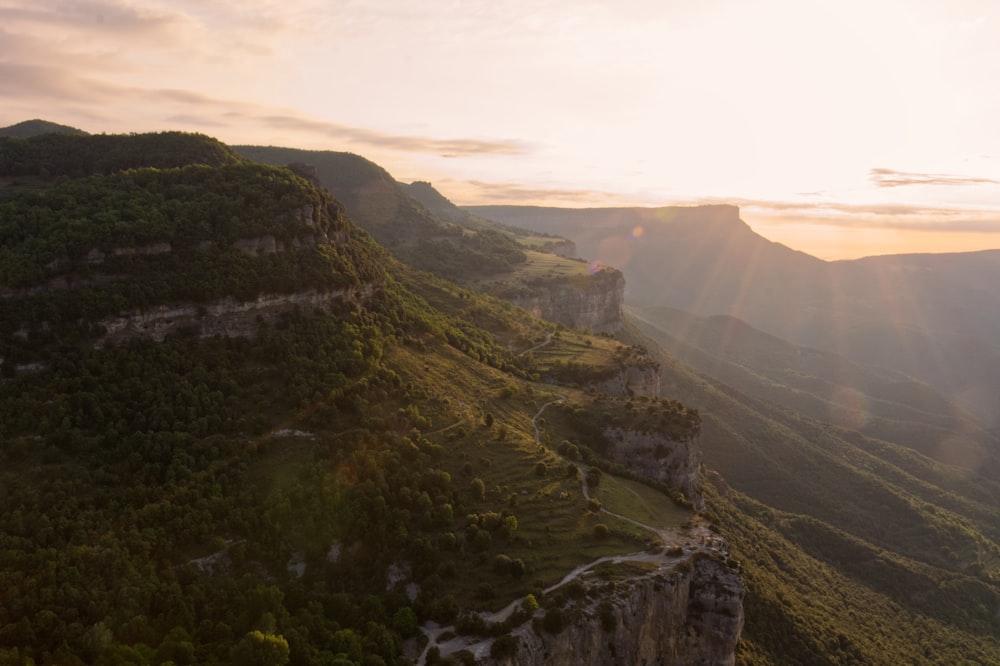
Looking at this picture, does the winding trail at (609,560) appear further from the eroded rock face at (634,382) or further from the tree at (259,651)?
the eroded rock face at (634,382)

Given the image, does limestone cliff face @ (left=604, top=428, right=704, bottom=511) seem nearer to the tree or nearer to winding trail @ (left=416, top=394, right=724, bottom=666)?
winding trail @ (left=416, top=394, right=724, bottom=666)

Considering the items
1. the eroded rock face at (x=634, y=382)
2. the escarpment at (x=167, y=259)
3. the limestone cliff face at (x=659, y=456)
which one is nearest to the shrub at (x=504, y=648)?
the escarpment at (x=167, y=259)

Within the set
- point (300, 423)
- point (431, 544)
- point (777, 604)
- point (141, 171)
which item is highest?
point (141, 171)

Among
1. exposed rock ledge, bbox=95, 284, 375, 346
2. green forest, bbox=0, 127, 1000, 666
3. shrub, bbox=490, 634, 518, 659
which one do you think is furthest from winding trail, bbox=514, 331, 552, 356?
shrub, bbox=490, 634, 518, 659

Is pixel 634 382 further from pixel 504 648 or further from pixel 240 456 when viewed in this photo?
pixel 240 456

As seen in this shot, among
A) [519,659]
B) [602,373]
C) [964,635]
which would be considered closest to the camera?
[519,659]

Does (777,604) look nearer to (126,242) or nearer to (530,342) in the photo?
(530,342)

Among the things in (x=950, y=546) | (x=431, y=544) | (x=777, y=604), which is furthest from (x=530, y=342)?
(x=950, y=546)
